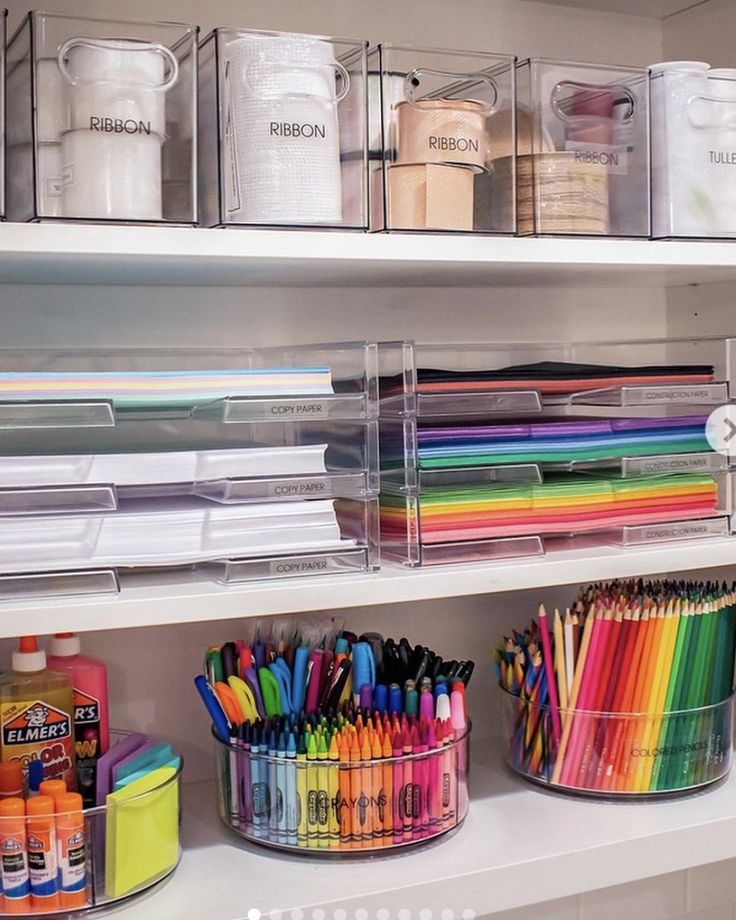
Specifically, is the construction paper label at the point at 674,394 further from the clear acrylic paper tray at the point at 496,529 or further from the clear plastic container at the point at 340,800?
the clear plastic container at the point at 340,800

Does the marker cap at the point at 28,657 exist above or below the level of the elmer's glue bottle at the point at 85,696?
above

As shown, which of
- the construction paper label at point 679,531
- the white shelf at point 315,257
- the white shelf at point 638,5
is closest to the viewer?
the white shelf at point 315,257

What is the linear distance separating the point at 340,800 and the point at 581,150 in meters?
0.60

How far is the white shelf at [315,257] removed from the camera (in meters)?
0.86

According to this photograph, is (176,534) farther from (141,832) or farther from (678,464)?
(678,464)

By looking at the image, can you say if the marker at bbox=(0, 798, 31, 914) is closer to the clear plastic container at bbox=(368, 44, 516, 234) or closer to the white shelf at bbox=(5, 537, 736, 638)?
the white shelf at bbox=(5, 537, 736, 638)

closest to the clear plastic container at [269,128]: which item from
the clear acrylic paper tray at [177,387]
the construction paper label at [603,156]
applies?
the clear acrylic paper tray at [177,387]

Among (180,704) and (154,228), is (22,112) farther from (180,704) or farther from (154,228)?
(180,704)

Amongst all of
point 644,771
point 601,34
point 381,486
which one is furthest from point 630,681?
point 601,34

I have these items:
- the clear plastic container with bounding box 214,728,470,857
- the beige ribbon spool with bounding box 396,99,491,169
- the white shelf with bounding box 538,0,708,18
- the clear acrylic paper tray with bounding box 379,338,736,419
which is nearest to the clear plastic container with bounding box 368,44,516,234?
the beige ribbon spool with bounding box 396,99,491,169

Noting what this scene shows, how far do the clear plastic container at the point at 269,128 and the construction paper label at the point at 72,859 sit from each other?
490 mm

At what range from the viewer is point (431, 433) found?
3.37ft

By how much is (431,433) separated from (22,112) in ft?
1.39

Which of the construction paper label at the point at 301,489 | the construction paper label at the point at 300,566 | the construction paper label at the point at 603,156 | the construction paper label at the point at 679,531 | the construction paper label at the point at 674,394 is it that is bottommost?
the construction paper label at the point at 300,566
